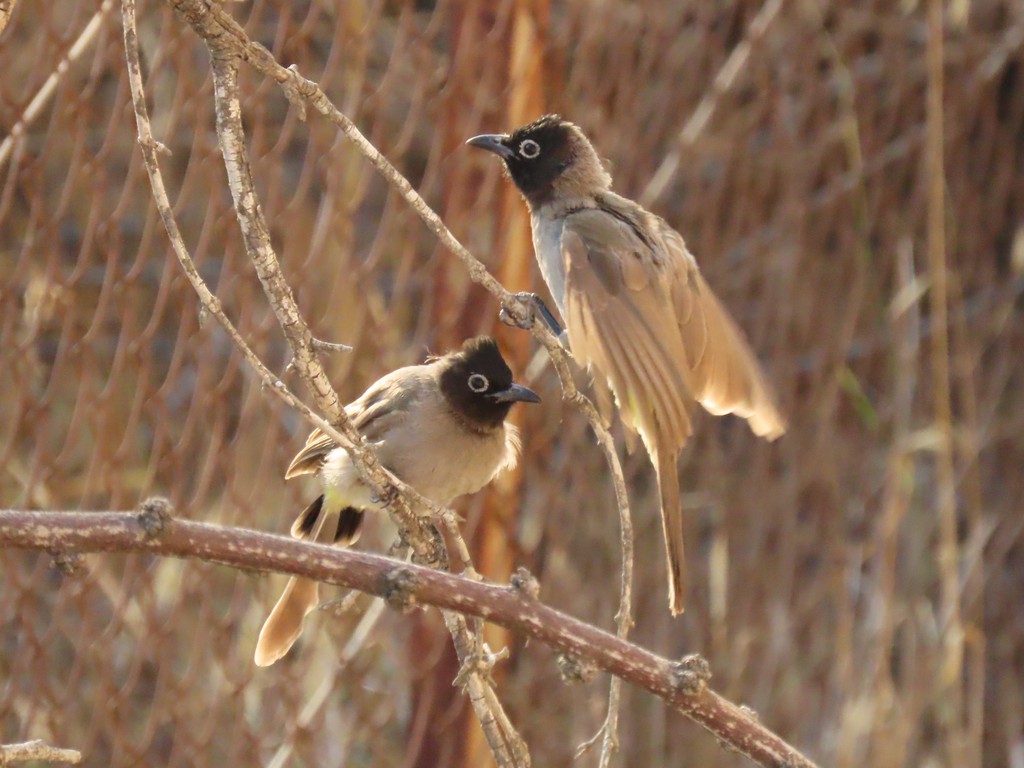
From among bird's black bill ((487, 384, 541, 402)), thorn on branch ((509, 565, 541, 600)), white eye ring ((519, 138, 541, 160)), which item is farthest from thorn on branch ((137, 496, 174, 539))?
Result: white eye ring ((519, 138, 541, 160))

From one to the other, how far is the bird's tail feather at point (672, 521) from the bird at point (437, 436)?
715 mm

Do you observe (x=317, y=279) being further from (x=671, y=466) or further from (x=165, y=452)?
(x=671, y=466)

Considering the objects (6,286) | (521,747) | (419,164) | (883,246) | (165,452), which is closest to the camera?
(521,747)

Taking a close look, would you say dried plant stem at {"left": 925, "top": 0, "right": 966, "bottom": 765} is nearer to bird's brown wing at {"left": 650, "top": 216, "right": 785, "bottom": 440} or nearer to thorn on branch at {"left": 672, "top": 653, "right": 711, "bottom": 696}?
bird's brown wing at {"left": 650, "top": 216, "right": 785, "bottom": 440}

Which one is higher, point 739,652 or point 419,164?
point 419,164

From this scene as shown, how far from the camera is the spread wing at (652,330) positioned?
7.85 feet

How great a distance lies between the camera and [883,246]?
5363 millimetres

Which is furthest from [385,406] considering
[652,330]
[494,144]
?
[652,330]

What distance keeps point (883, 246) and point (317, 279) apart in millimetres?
2278

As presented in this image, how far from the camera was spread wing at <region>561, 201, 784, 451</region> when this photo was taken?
2393mm

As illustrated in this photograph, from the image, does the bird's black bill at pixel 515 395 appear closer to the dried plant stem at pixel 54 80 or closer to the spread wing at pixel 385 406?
the spread wing at pixel 385 406

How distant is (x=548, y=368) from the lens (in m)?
3.78

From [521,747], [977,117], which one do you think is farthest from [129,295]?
[977,117]

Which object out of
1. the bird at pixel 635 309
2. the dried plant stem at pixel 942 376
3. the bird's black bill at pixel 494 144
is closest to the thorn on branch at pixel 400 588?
the bird at pixel 635 309
